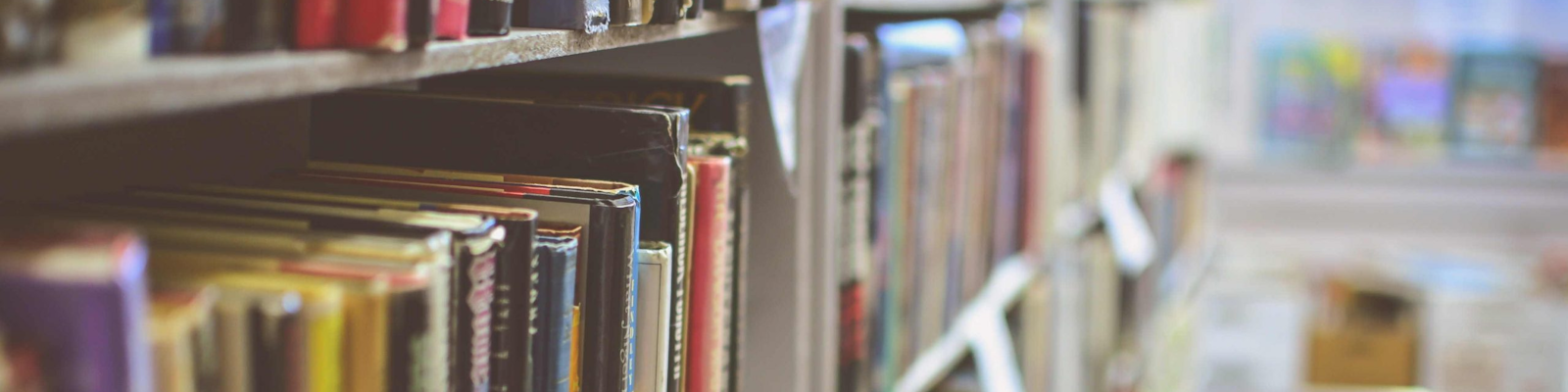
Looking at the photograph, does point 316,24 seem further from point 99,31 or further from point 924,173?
point 924,173

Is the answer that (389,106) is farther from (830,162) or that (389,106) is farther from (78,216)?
(830,162)

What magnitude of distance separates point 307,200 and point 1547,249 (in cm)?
398

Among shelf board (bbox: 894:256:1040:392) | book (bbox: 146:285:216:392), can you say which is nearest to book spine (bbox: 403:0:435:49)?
book (bbox: 146:285:216:392)

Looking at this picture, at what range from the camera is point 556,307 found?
0.57 metres

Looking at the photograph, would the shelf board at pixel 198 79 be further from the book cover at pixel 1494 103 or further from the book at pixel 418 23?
the book cover at pixel 1494 103

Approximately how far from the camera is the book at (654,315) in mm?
685

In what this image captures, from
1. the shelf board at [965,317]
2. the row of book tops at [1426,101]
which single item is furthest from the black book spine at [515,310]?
the row of book tops at [1426,101]

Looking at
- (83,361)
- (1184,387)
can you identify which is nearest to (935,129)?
(83,361)

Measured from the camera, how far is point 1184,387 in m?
3.25

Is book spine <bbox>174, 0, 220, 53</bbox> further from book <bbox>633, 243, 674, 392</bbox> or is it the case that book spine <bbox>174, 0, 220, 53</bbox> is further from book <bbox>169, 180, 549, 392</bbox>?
book <bbox>633, 243, 674, 392</bbox>

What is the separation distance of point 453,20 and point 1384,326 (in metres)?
3.48

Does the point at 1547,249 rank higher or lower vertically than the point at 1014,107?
lower

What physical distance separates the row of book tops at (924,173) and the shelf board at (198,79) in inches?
22.3

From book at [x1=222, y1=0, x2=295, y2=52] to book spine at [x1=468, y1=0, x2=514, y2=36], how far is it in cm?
13
